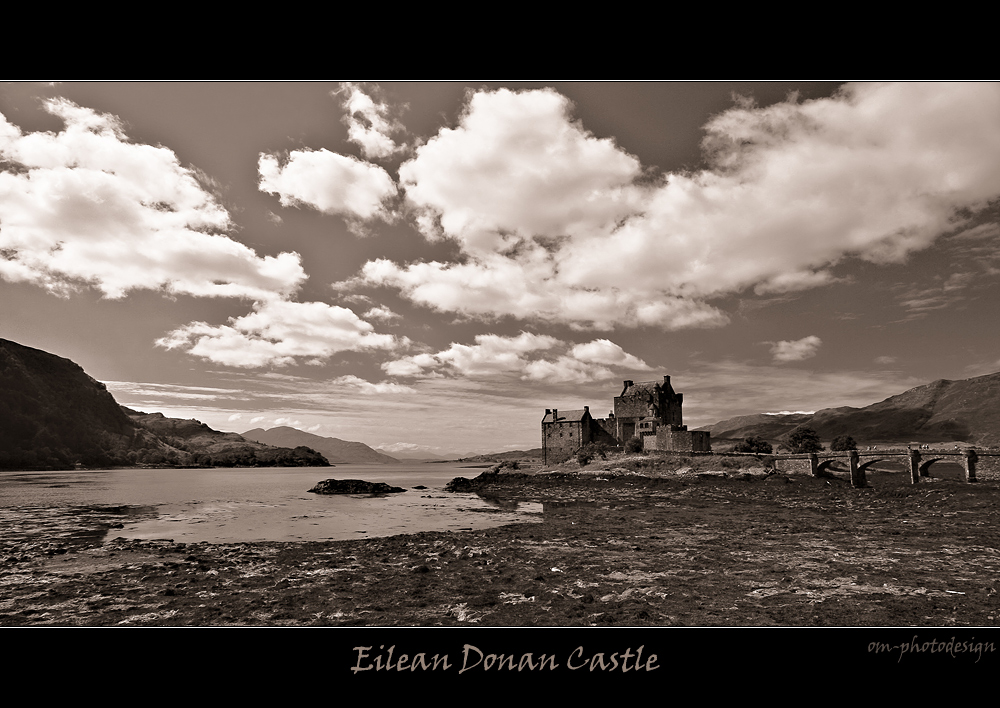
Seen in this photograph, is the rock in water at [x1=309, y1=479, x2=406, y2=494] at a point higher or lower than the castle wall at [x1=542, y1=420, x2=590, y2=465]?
lower

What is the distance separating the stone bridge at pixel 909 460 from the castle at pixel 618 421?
3252cm

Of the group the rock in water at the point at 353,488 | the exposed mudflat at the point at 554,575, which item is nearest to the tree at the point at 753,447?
the exposed mudflat at the point at 554,575

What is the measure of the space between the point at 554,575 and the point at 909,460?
50650mm

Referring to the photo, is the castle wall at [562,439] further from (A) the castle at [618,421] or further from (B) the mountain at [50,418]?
(B) the mountain at [50,418]

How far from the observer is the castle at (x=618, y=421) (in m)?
85.9

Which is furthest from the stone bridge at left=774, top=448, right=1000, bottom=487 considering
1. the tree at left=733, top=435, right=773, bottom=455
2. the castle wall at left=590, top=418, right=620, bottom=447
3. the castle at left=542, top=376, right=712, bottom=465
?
the castle wall at left=590, top=418, right=620, bottom=447

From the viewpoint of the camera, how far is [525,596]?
1166 centimetres

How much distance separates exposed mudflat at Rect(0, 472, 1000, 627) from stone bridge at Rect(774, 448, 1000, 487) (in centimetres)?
1698

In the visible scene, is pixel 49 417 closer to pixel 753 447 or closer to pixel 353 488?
pixel 353 488

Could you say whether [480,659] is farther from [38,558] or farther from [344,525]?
[344,525]

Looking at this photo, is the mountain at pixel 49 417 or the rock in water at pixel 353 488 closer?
the rock in water at pixel 353 488

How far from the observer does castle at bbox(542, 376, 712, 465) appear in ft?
282

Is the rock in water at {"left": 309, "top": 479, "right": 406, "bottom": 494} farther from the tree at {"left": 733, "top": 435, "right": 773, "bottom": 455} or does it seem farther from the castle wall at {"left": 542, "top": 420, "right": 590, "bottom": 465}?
the tree at {"left": 733, "top": 435, "right": 773, "bottom": 455}

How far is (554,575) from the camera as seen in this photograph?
13.7m
